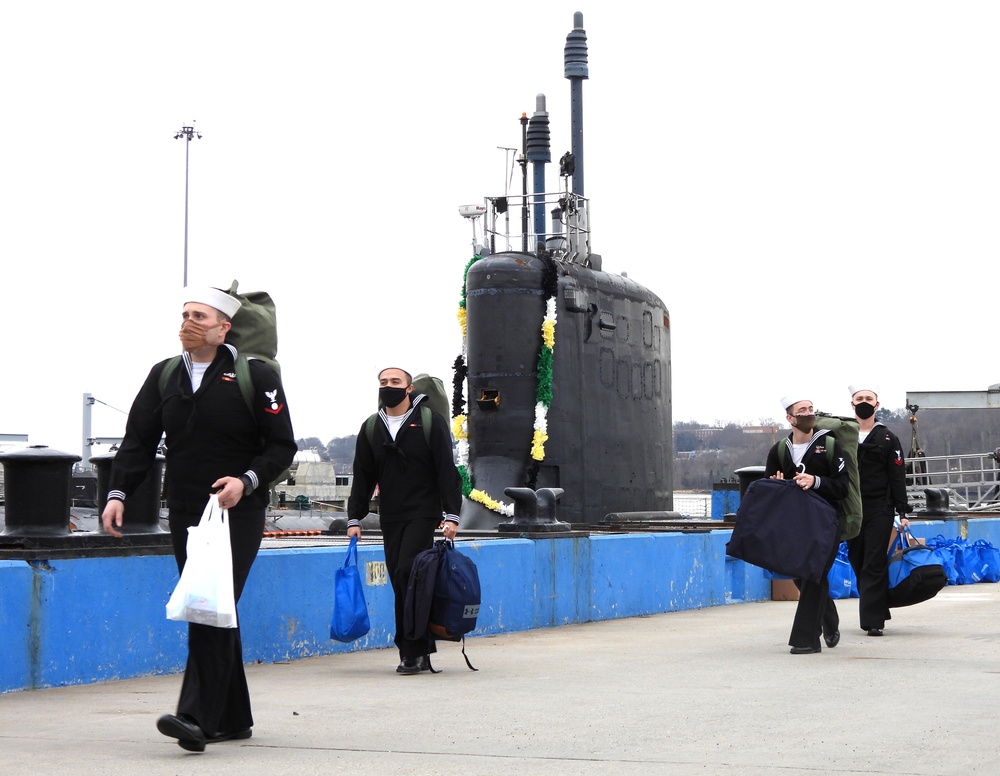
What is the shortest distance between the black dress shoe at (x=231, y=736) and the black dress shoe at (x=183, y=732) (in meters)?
0.18

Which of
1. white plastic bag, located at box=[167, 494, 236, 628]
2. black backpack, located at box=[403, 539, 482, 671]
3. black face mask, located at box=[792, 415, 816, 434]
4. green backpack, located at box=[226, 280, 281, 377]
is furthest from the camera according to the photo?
black face mask, located at box=[792, 415, 816, 434]

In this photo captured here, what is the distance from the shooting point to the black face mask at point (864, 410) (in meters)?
12.5

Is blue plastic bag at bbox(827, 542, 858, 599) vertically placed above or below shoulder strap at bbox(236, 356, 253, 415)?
below

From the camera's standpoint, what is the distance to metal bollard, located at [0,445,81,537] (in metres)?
9.14

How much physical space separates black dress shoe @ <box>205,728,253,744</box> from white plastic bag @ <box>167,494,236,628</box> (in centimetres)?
52

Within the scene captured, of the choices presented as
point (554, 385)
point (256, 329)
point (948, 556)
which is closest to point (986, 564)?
point (948, 556)

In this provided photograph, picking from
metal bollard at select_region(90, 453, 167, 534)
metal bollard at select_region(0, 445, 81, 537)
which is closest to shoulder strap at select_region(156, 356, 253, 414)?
metal bollard at select_region(0, 445, 81, 537)

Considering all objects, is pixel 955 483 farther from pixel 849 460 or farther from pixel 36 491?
pixel 36 491

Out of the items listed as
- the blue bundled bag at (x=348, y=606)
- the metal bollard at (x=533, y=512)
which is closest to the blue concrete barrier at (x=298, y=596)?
the metal bollard at (x=533, y=512)

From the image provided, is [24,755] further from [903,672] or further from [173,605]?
[903,672]

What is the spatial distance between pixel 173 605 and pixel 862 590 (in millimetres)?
7383

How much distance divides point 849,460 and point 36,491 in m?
5.77

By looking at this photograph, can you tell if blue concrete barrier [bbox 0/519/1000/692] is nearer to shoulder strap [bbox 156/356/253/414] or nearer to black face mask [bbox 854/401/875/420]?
shoulder strap [bbox 156/356/253/414]

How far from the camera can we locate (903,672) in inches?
368
